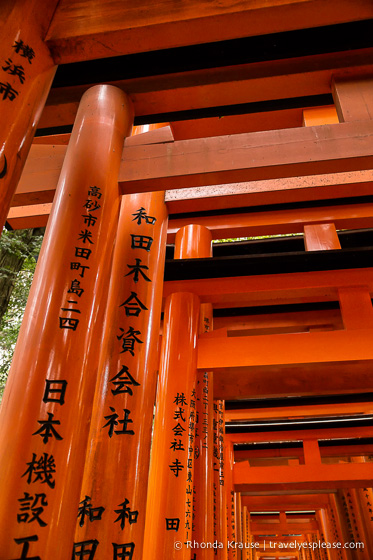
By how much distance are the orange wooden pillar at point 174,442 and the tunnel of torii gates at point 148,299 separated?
2cm

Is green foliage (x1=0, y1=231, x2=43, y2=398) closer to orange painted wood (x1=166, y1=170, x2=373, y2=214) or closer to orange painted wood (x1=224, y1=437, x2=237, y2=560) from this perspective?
orange painted wood (x1=224, y1=437, x2=237, y2=560)

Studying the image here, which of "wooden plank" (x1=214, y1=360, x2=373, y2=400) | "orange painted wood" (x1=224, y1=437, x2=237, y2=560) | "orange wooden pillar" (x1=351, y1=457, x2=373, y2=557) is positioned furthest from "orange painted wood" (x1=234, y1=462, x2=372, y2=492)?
"wooden plank" (x1=214, y1=360, x2=373, y2=400)

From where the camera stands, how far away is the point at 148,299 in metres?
3.16

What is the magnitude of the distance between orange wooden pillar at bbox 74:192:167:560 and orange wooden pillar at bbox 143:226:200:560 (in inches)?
50.4

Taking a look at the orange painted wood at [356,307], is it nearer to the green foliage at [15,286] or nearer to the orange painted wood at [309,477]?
the orange painted wood at [309,477]

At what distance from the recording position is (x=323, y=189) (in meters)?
3.73

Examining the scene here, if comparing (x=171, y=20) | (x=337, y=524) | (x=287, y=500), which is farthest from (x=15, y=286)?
(x=337, y=524)

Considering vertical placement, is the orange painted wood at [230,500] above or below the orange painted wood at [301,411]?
below

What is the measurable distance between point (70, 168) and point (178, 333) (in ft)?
7.97

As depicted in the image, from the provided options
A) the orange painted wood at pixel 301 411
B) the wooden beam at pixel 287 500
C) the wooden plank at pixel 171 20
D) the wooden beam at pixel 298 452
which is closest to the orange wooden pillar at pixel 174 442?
the wooden plank at pixel 171 20

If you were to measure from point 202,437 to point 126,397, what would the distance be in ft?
8.08

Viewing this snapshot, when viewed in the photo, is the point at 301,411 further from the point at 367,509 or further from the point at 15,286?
the point at 15,286

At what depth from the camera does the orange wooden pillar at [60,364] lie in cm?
170

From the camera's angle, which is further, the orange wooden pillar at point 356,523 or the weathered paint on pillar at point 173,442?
the orange wooden pillar at point 356,523
